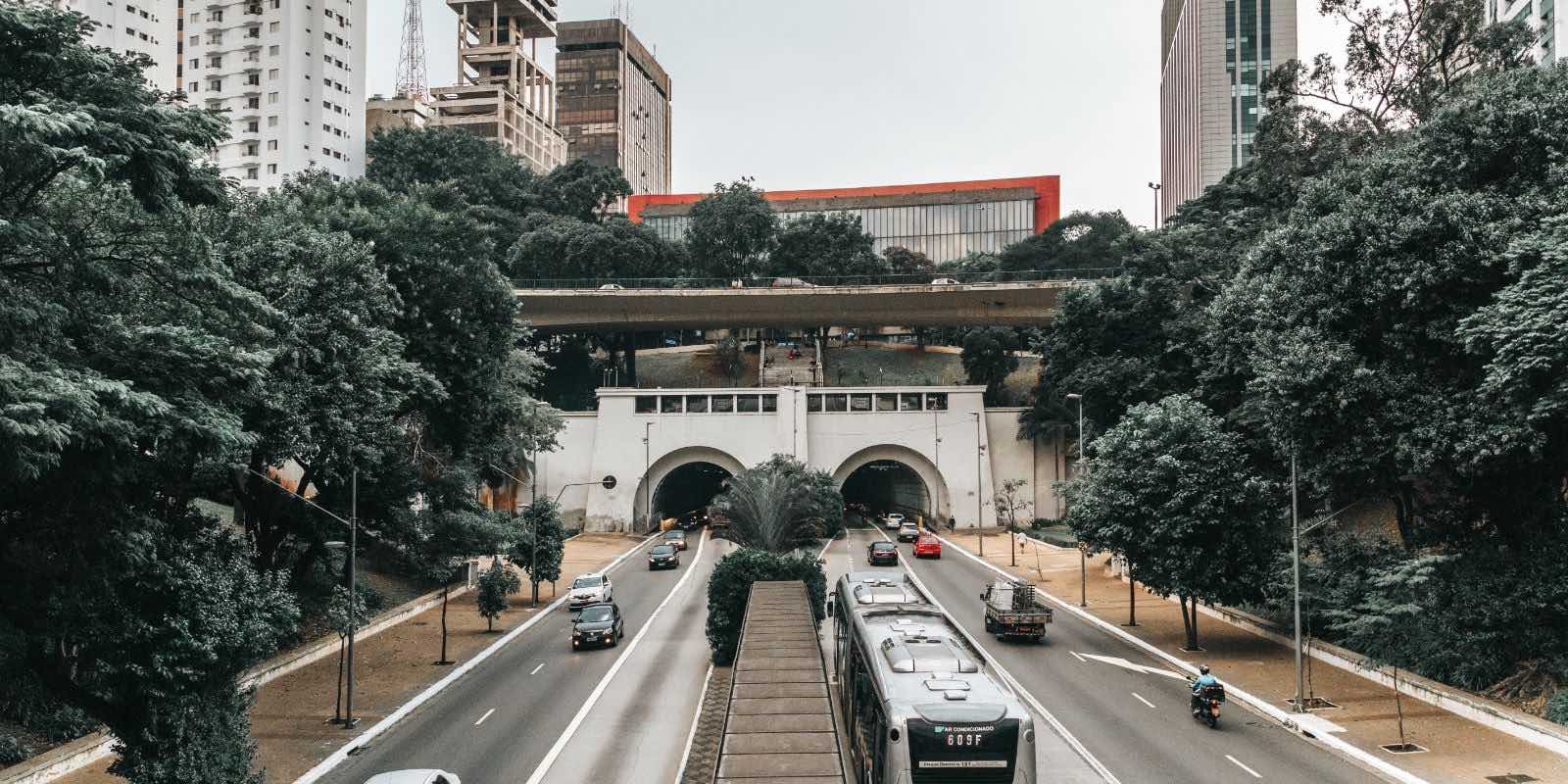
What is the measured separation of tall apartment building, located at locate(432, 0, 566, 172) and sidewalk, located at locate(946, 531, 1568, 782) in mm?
130954

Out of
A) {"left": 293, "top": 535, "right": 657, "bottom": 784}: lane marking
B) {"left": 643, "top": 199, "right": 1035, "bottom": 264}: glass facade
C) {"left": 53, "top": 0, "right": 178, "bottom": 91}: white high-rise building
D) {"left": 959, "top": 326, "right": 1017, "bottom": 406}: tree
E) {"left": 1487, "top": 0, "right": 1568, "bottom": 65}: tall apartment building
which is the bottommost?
{"left": 293, "top": 535, "right": 657, "bottom": 784}: lane marking

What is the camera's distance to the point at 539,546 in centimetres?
4862

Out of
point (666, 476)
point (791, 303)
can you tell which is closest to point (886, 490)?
point (791, 303)

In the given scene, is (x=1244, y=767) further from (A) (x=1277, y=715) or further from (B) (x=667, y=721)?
(B) (x=667, y=721)

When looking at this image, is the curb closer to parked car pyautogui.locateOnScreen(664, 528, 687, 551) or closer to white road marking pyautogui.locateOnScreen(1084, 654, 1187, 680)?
white road marking pyautogui.locateOnScreen(1084, 654, 1187, 680)

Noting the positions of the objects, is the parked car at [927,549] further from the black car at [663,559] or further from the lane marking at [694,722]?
the lane marking at [694,722]

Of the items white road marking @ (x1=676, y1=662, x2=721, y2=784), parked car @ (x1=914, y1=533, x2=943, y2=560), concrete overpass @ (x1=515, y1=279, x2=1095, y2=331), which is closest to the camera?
white road marking @ (x1=676, y1=662, x2=721, y2=784)

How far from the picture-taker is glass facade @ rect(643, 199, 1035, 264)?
511ft

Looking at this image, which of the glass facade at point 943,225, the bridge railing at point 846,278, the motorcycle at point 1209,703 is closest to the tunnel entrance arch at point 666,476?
the bridge railing at point 846,278

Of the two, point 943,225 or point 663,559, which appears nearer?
point 663,559

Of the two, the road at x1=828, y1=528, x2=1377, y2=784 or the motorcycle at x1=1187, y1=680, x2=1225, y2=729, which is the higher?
the motorcycle at x1=1187, y1=680, x2=1225, y2=729

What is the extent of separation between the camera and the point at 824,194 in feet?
547

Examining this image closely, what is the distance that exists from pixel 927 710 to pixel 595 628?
23215 mm

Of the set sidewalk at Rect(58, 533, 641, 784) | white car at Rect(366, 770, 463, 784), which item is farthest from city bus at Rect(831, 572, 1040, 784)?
sidewalk at Rect(58, 533, 641, 784)
